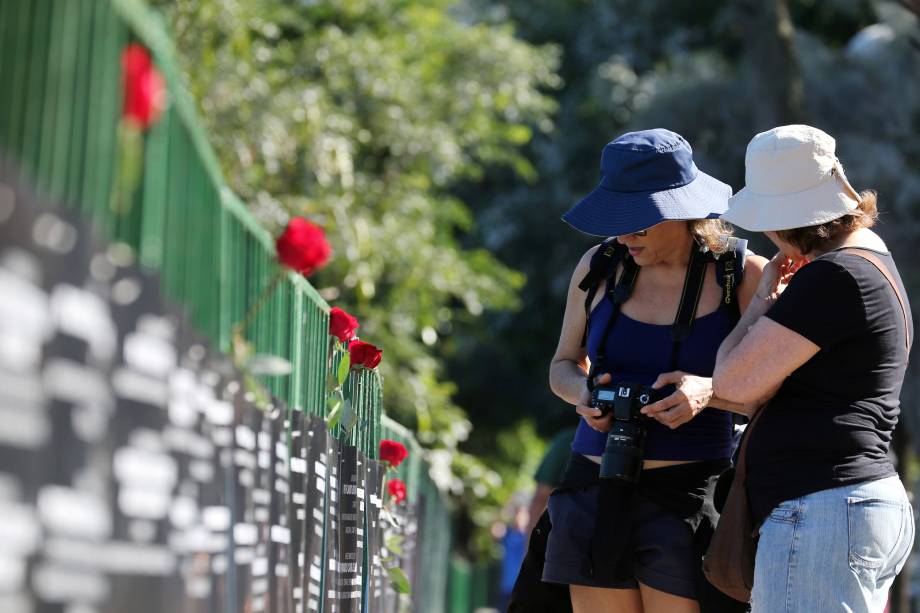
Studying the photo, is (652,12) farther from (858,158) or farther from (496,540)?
(496,540)

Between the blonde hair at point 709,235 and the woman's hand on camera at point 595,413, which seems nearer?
the woman's hand on camera at point 595,413

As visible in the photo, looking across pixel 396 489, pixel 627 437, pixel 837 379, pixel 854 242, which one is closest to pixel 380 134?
pixel 396 489

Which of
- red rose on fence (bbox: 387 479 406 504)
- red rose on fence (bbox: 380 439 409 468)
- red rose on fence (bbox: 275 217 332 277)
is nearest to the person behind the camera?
red rose on fence (bbox: 275 217 332 277)

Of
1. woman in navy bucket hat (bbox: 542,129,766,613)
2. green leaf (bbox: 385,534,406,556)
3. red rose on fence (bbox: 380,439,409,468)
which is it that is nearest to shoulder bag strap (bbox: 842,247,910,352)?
woman in navy bucket hat (bbox: 542,129,766,613)

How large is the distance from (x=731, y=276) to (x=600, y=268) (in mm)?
399

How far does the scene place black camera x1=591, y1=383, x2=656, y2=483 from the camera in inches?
138

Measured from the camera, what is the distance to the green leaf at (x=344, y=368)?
3648 millimetres

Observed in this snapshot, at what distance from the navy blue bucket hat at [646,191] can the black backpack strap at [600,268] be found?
15cm

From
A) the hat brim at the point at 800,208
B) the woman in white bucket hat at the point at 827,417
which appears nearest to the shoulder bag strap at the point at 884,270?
the woman in white bucket hat at the point at 827,417

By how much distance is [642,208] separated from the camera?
3705 millimetres

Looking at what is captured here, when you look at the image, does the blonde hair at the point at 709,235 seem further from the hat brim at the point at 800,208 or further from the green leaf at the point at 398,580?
the green leaf at the point at 398,580

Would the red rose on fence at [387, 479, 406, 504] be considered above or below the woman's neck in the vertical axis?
below

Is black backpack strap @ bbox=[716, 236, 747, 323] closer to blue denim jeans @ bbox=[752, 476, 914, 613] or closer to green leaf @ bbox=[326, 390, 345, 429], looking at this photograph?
blue denim jeans @ bbox=[752, 476, 914, 613]

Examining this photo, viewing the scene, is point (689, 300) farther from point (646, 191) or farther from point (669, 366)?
point (646, 191)
